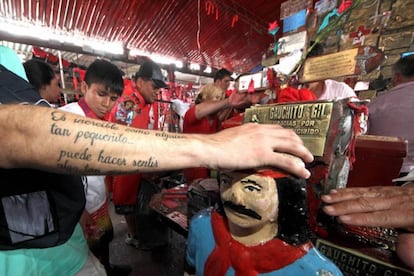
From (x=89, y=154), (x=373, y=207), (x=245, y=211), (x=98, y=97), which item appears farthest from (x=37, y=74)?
(x=373, y=207)

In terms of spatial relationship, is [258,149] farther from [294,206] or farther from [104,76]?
[104,76]

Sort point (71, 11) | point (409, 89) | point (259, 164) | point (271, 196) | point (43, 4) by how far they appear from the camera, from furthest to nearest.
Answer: point (71, 11) < point (43, 4) < point (409, 89) < point (271, 196) < point (259, 164)

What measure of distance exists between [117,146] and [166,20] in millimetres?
3551

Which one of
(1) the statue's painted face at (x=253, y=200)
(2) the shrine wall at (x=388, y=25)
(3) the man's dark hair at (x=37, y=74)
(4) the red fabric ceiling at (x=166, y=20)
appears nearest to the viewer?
(1) the statue's painted face at (x=253, y=200)

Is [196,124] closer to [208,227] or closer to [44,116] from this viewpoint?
[208,227]

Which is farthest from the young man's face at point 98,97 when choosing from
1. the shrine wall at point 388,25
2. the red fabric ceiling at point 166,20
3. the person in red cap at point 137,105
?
the shrine wall at point 388,25

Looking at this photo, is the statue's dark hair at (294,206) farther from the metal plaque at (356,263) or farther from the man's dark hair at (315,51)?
the man's dark hair at (315,51)

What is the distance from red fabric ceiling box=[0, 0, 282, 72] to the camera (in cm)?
281

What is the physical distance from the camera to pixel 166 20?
335cm

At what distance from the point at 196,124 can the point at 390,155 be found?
149 centimetres

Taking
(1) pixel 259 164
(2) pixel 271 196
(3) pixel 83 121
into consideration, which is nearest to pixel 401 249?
(2) pixel 271 196

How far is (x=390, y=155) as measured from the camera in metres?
1.01

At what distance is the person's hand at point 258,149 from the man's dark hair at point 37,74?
2410mm

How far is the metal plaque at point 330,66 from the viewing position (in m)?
0.86
